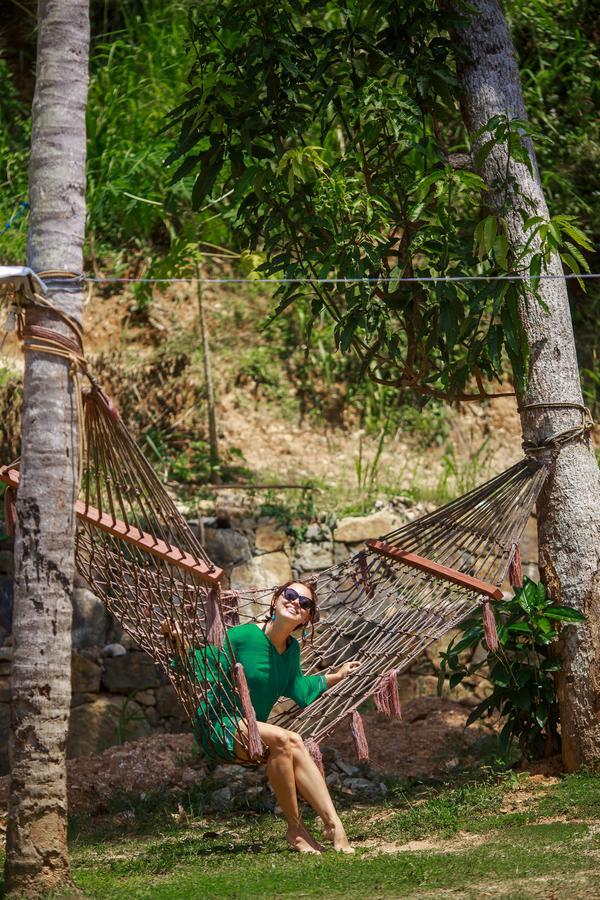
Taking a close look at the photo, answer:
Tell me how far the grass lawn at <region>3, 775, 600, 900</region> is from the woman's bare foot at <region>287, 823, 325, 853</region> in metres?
0.05

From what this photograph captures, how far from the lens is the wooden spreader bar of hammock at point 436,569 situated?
3.51m

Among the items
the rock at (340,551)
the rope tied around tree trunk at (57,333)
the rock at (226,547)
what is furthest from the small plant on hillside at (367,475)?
the rope tied around tree trunk at (57,333)

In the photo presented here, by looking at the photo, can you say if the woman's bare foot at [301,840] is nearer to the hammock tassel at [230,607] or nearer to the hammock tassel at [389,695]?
the hammock tassel at [389,695]

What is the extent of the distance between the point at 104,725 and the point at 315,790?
1.87 meters

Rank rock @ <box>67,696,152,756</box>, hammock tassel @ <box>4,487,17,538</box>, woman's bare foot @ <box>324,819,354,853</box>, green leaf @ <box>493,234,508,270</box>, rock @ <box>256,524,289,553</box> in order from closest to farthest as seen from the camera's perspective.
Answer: hammock tassel @ <box>4,487,17,538</box>, woman's bare foot @ <box>324,819,354,853</box>, green leaf @ <box>493,234,508,270</box>, rock @ <box>67,696,152,756</box>, rock @ <box>256,524,289,553</box>

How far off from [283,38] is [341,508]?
7.55 feet

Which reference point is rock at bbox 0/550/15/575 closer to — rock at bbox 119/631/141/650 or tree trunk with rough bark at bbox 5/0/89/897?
rock at bbox 119/631/141/650

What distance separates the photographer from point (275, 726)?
3.24 meters

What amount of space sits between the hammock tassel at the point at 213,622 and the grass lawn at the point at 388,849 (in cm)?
58

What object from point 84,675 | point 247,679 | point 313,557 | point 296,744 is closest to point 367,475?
point 313,557

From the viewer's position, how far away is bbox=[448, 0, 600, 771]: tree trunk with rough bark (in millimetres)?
3732

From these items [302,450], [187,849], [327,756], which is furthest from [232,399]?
[187,849]

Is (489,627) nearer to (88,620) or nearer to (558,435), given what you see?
(558,435)

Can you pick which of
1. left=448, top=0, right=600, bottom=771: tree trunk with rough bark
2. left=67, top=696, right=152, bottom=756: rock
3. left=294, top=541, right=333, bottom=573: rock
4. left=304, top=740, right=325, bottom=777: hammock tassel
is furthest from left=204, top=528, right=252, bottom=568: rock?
left=304, top=740, right=325, bottom=777: hammock tassel
